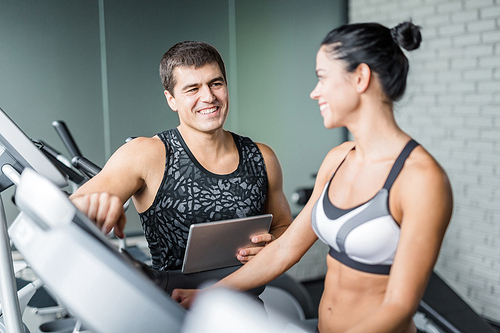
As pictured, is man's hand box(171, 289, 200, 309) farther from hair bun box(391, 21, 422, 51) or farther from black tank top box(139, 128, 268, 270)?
hair bun box(391, 21, 422, 51)

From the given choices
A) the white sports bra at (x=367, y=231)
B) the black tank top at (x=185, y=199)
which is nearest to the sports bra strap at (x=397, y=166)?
the white sports bra at (x=367, y=231)

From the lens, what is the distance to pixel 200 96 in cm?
146

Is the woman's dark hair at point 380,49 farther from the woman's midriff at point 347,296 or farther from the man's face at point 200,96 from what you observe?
the man's face at point 200,96

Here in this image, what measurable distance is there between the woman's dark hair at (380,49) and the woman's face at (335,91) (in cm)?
2

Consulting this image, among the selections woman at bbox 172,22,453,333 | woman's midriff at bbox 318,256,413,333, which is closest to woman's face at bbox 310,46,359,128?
woman at bbox 172,22,453,333

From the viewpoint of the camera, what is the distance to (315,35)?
13.1 feet

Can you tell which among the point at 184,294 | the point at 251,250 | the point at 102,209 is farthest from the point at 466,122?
the point at 102,209

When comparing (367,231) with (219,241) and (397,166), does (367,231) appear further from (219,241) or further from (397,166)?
(219,241)

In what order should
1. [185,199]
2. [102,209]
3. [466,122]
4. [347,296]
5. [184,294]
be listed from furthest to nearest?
[466,122], [185,199], [184,294], [347,296], [102,209]

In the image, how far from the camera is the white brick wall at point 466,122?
3.02m

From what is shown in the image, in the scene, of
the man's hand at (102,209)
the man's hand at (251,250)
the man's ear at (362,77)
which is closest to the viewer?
the man's hand at (102,209)

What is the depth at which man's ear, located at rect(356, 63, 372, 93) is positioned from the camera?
963 millimetres

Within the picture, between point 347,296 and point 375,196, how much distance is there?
0.28 m

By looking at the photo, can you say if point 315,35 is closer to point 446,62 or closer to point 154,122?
point 446,62
